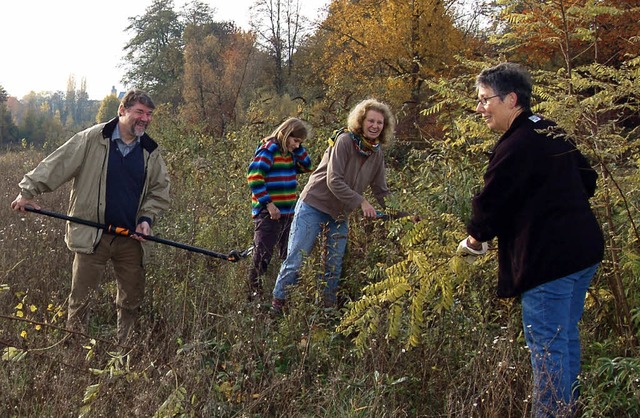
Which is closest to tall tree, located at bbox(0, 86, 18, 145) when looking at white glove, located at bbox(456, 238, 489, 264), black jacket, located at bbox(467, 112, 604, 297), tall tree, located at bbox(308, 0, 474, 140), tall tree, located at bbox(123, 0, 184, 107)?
tall tree, located at bbox(123, 0, 184, 107)

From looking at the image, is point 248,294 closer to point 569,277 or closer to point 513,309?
point 513,309

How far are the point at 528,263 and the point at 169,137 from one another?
44.9ft

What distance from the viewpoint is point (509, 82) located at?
123 inches

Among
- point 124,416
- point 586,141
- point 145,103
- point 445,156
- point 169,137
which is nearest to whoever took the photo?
point 124,416

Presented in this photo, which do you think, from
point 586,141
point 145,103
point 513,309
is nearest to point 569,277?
point 586,141

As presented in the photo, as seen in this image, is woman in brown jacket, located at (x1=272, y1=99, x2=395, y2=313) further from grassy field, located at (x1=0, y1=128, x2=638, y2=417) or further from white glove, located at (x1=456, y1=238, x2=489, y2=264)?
white glove, located at (x1=456, y1=238, x2=489, y2=264)

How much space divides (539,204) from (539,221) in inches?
3.0

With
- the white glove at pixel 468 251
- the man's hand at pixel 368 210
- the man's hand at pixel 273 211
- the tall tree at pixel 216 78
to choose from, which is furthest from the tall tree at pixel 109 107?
the white glove at pixel 468 251

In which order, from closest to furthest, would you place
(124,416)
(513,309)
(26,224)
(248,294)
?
1. (124,416)
2. (513,309)
3. (248,294)
4. (26,224)

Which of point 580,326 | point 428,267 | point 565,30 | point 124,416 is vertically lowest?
point 124,416

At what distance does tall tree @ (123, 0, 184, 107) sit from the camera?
152 feet

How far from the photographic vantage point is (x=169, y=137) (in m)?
15.8

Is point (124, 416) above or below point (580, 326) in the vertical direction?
below

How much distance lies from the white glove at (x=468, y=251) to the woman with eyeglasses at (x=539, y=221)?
0.20 metres
